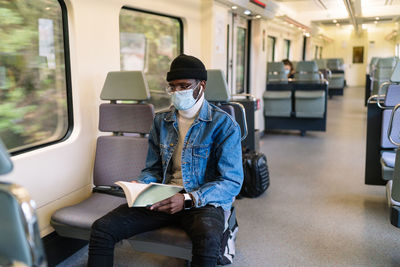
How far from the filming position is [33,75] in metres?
2.58

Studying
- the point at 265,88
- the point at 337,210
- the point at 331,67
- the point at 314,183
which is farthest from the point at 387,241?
the point at 331,67

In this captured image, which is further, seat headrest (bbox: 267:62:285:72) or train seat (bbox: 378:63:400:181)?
seat headrest (bbox: 267:62:285:72)

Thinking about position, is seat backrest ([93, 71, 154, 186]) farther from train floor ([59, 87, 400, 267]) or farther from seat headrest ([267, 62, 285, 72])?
seat headrest ([267, 62, 285, 72])

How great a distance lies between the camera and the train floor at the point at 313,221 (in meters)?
2.68

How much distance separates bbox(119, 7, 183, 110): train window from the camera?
12.0 feet

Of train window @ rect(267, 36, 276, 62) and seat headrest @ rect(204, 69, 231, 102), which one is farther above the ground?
train window @ rect(267, 36, 276, 62)

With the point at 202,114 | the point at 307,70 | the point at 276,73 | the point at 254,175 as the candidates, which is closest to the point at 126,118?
the point at 202,114

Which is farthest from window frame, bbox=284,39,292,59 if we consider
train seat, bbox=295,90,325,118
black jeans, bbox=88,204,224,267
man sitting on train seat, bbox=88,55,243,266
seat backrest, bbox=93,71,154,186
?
black jeans, bbox=88,204,224,267

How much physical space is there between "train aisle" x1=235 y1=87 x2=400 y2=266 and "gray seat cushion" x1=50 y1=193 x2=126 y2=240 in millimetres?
988

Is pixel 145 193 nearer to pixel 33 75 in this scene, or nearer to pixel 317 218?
pixel 33 75

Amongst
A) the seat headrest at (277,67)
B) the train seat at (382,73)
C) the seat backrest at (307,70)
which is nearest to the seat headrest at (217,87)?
the seat headrest at (277,67)

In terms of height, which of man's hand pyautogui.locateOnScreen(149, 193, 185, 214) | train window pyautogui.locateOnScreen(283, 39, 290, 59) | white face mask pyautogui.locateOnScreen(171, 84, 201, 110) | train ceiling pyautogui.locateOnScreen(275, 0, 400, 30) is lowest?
man's hand pyautogui.locateOnScreen(149, 193, 185, 214)

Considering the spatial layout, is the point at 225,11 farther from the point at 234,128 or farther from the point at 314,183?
the point at 234,128

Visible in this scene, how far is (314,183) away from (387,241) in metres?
1.47
